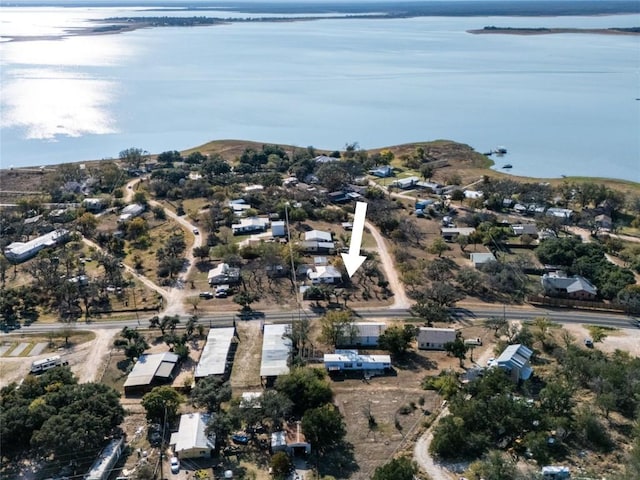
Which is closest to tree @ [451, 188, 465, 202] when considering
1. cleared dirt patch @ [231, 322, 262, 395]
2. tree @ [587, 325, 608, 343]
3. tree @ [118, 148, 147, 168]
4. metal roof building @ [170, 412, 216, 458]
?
tree @ [587, 325, 608, 343]

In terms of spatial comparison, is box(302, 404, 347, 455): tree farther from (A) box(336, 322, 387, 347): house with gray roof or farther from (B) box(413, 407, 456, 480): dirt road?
(A) box(336, 322, 387, 347): house with gray roof

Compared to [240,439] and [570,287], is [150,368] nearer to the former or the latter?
[240,439]

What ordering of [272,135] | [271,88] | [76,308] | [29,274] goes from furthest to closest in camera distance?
[271,88]
[272,135]
[29,274]
[76,308]

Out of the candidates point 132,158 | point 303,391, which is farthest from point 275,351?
point 132,158

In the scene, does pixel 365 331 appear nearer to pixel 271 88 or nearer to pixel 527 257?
pixel 527 257

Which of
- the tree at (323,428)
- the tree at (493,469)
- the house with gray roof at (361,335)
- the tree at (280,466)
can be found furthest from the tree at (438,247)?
the tree at (280,466)

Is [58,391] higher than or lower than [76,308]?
higher

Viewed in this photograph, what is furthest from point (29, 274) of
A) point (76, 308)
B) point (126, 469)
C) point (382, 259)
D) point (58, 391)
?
point (382, 259)

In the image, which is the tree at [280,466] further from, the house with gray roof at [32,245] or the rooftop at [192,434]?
the house with gray roof at [32,245]
